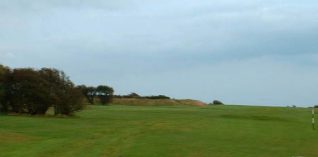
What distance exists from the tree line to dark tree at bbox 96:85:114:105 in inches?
1974

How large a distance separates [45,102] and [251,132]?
2677cm

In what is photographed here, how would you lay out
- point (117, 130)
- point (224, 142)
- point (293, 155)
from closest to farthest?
point (293, 155)
point (224, 142)
point (117, 130)

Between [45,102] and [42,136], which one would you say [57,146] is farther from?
[45,102]

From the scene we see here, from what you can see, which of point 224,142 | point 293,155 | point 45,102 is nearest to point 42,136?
point 224,142

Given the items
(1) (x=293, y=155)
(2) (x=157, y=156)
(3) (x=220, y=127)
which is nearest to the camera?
(2) (x=157, y=156)

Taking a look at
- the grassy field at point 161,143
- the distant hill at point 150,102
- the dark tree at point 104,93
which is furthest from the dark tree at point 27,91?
the distant hill at point 150,102

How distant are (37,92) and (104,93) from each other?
179ft

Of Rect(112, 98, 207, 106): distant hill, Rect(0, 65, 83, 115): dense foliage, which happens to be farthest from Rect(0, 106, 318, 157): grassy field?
Rect(112, 98, 207, 106): distant hill

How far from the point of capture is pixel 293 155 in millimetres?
25391

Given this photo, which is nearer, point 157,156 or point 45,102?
point 157,156

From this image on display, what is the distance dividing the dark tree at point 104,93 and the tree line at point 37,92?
50.1 metres

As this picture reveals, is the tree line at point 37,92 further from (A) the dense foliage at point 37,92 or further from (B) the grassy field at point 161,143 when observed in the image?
(B) the grassy field at point 161,143

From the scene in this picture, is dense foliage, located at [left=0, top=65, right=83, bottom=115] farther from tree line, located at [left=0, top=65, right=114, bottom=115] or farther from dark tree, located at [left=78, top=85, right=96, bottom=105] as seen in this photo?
dark tree, located at [left=78, top=85, right=96, bottom=105]

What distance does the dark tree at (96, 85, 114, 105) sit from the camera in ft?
366
